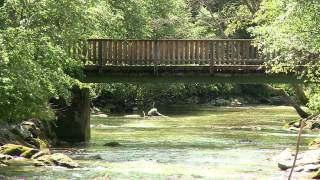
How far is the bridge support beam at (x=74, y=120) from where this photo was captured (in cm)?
2814

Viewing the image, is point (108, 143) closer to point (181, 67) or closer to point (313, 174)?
point (181, 67)

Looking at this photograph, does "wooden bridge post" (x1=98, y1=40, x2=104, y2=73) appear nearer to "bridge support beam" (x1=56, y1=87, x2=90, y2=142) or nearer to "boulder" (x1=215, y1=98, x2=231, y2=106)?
"bridge support beam" (x1=56, y1=87, x2=90, y2=142)

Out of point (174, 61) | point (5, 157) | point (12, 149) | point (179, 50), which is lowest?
point (5, 157)

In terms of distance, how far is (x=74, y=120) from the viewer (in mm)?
28266

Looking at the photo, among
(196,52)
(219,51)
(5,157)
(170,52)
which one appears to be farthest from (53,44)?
(219,51)

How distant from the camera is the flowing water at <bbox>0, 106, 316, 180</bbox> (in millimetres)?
17766

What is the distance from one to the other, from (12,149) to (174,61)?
370 inches

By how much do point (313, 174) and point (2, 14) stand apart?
34.8 feet

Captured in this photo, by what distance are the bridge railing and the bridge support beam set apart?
2.00 metres

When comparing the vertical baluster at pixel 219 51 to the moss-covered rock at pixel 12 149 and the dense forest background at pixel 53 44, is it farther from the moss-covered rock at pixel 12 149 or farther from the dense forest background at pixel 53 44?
the moss-covered rock at pixel 12 149

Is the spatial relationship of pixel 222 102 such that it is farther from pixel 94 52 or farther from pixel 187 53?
pixel 94 52

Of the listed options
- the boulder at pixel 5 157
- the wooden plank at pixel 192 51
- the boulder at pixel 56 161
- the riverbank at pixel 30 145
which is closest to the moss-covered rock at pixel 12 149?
the riverbank at pixel 30 145

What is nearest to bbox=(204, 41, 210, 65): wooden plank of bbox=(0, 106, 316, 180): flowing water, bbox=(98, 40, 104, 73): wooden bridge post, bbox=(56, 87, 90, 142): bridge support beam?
bbox=(0, 106, 316, 180): flowing water

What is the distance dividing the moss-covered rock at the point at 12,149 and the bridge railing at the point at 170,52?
7216mm
